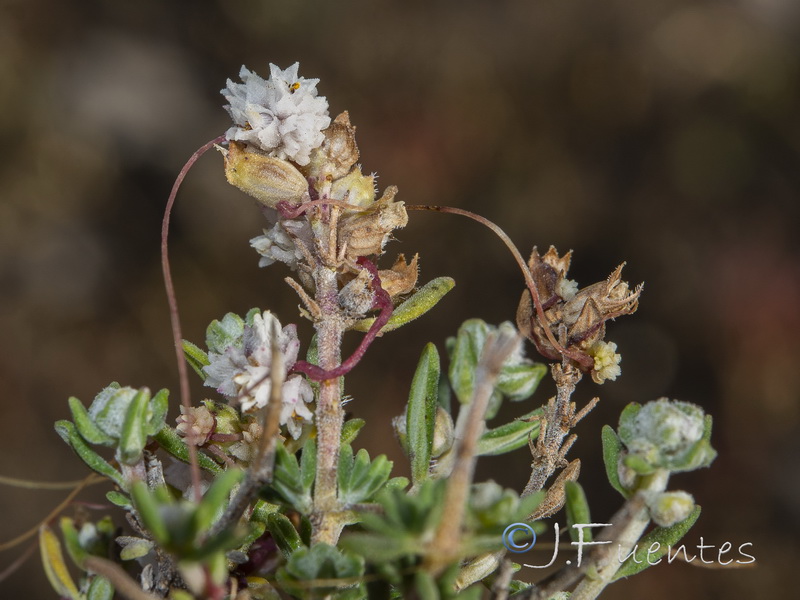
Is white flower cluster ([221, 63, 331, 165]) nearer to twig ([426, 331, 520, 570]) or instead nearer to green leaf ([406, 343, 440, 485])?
green leaf ([406, 343, 440, 485])

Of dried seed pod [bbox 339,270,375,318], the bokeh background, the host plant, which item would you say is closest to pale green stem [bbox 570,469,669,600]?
the host plant

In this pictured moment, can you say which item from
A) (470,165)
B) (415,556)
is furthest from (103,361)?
(415,556)

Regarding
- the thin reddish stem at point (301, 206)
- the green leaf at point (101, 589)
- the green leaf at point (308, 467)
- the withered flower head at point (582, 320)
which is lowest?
the green leaf at point (101, 589)

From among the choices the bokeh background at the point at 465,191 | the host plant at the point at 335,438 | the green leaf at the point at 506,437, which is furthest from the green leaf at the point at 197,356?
the bokeh background at the point at 465,191

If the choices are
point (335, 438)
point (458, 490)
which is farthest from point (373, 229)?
point (458, 490)

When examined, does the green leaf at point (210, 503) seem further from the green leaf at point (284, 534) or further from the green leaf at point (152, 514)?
the green leaf at point (284, 534)

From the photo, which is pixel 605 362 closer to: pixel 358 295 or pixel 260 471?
pixel 358 295

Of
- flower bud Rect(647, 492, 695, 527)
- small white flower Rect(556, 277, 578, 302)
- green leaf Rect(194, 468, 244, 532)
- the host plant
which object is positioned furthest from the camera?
small white flower Rect(556, 277, 578, 302)
